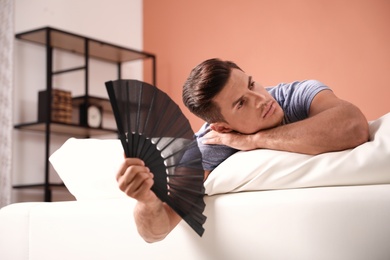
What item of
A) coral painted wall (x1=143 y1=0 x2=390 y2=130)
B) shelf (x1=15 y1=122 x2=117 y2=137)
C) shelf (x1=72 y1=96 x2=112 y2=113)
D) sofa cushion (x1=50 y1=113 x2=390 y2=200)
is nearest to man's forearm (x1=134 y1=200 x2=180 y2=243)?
sofa cushion (x1=50 y1=113 x2=390 y2=200)

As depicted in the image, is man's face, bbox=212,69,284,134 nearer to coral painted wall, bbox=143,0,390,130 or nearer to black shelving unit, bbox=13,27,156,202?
coral painted wall, bbox=143,0,390,130

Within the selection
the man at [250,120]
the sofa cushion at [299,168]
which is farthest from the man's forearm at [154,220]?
the sofa cushion at [299,168]

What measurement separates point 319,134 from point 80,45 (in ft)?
12.6

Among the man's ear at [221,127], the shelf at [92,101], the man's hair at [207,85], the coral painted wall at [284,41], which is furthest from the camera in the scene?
the shelf at [92,101]

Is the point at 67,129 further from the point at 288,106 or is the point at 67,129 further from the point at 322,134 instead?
the point at 322,134

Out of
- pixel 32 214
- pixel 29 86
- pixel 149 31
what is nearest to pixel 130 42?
pixel 149 31

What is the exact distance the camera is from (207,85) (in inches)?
63.5

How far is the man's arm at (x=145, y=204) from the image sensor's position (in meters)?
1.19

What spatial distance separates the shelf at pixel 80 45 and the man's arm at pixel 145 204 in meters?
3.41

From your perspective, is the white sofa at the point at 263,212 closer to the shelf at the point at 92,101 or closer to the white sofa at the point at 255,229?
the white sofa at the point at 255,229

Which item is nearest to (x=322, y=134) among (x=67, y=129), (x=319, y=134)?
(x=319, y=134)

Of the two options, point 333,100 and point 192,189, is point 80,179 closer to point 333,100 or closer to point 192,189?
point 192,189

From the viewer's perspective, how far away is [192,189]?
132cm

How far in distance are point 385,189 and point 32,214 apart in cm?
106
